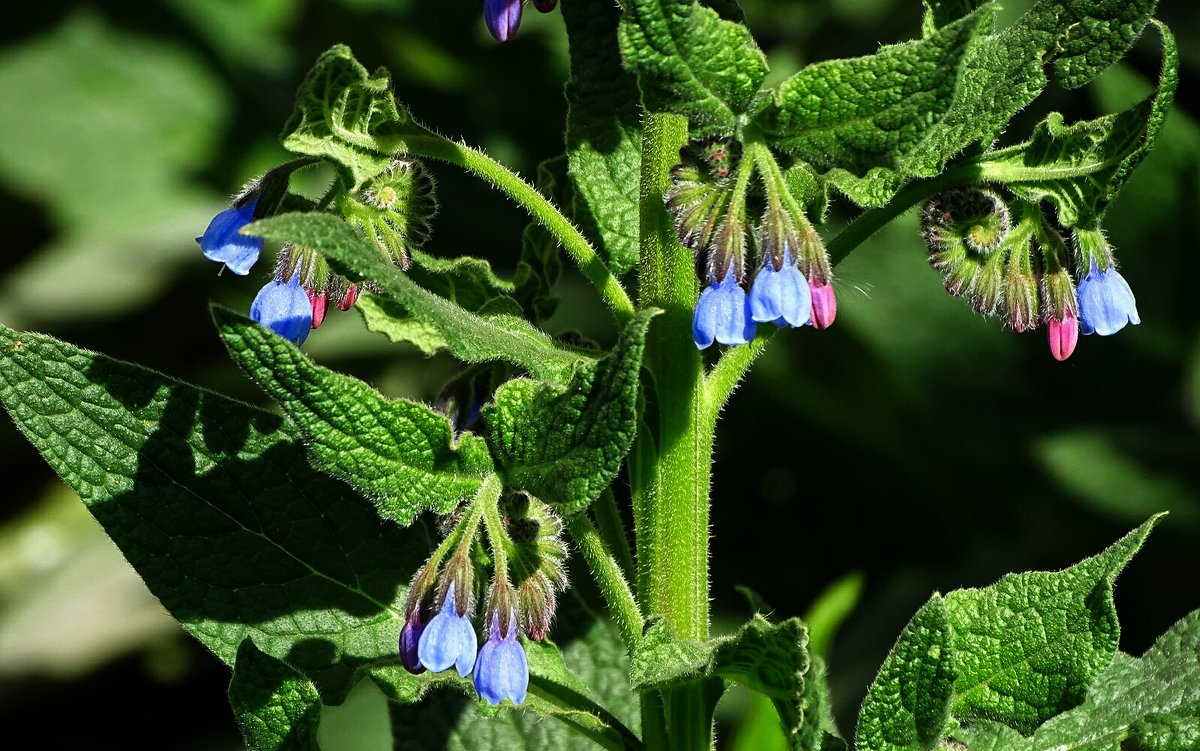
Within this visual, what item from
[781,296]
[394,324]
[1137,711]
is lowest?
[1137,711]

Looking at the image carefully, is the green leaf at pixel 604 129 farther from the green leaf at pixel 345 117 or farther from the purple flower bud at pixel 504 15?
the green leaf at pixel 345 117

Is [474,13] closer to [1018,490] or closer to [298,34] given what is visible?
[298,34]

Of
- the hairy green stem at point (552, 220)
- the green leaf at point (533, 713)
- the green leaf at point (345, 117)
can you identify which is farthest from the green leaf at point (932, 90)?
the green leaf at point (533, 713)

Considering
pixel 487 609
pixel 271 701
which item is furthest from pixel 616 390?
pixel 271 701

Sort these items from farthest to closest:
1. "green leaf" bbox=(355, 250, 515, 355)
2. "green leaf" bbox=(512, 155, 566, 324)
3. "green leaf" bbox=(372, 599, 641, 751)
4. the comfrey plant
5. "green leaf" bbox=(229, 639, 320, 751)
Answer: "green leaf" bbox=(372, 599, 641, 751)
"green leaf" bbox=(512, 155, 566, 324)
"green leaf" bbox=(355, 250, 515, 355)
"green leaf" bbox=(229, 639, 320, 751)
the comfrey plant

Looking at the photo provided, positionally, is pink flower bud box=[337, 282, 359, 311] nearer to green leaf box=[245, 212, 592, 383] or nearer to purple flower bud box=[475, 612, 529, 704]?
green leaf box=[245, 212, 592, 383]

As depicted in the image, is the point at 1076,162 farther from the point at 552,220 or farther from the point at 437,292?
the point at 437,292

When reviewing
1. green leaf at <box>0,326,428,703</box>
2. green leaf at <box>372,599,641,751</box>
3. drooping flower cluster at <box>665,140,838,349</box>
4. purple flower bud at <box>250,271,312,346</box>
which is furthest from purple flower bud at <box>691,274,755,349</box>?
green leaf at <box>372,599,641,751</box>
